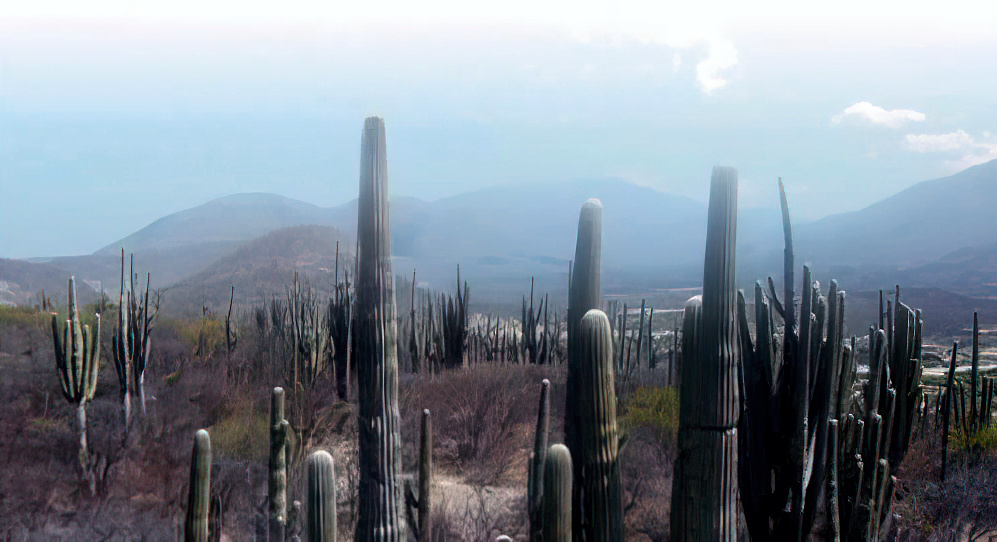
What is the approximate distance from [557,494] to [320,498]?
118 centimetres

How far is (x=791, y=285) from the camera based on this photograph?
12.9 feet

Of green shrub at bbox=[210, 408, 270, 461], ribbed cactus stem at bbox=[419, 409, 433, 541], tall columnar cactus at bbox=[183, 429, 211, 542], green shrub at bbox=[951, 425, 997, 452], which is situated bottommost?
green shrub at bbox=[210, 408, 270, 461]

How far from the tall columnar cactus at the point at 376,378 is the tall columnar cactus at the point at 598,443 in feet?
3.90

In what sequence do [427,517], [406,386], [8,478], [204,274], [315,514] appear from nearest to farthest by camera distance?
[315,514]
[427,517]
[8,478]
[406,386]
[204,274]

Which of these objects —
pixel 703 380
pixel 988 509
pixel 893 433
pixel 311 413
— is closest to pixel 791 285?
pixel 703 380

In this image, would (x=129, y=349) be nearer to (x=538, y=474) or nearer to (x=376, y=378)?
(x=376, y=378)

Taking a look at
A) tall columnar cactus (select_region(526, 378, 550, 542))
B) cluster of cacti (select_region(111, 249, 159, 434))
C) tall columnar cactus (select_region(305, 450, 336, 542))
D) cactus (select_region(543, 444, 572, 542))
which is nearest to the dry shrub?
tall columnar cactus (select_region(526, 378, 550, 542))

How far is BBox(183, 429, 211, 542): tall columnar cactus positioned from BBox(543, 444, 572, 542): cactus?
1833 mm

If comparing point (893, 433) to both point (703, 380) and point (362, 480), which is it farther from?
point (362, 480)

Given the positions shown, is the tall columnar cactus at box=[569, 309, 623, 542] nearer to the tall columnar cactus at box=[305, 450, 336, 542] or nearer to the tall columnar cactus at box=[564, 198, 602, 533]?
the tall columnar cactus at box=[564, 198, 602, 533]

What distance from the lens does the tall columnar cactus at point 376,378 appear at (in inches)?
155

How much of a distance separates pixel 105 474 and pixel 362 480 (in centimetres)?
446

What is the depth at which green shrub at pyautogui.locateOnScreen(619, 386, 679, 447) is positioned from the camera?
7.86 meters

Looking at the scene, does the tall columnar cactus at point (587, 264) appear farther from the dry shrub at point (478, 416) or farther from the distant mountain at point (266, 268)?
the distant mountain at point (266, 268)
